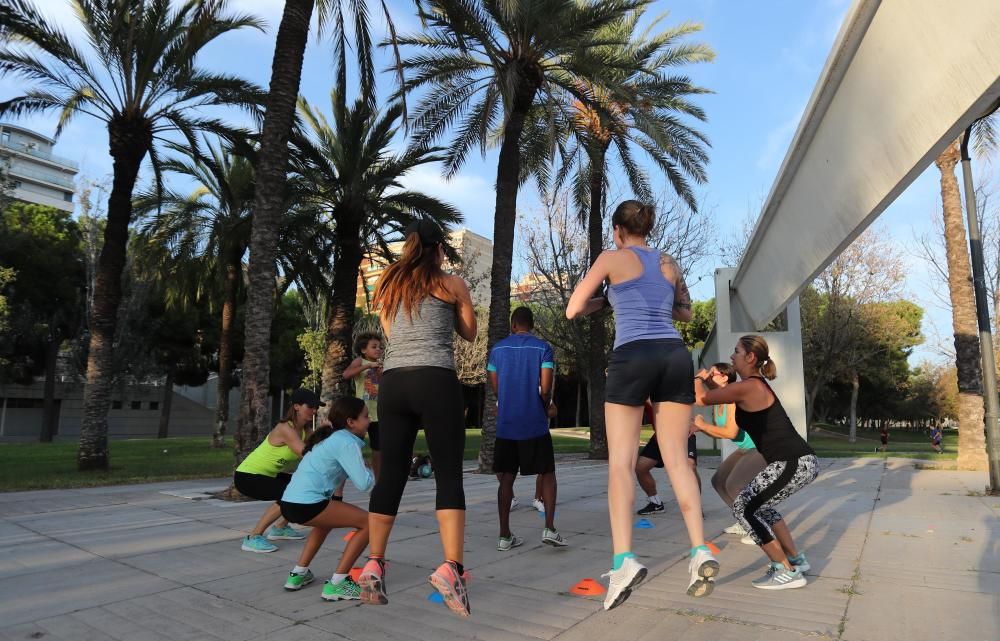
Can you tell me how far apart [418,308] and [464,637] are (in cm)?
158

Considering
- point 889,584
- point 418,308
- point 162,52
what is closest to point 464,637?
point 418,308

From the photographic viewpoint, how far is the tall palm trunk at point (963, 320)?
11.6 meters

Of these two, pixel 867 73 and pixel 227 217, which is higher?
pixel 227 217

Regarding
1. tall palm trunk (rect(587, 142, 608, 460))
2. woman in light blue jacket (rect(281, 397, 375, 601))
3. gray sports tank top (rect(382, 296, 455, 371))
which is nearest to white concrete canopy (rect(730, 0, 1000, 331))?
gray sports tank top (rect(382, 296, 455, 371))

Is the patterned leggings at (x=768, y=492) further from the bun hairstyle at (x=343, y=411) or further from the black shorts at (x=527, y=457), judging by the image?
the bun hairstyle at (x=343, y=411)

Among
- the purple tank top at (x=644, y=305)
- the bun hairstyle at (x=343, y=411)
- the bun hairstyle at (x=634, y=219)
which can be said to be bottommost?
the bun hairstyle at (x=343, y=411)

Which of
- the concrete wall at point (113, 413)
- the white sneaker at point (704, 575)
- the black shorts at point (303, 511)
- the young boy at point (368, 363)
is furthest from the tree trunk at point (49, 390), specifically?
the white sneaker at point (704, 575)

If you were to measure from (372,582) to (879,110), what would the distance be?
4478 millimetres

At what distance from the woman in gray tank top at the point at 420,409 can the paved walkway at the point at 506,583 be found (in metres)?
0.32

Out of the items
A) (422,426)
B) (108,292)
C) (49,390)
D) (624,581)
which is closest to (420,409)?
(422,426)

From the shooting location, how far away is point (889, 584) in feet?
11.9

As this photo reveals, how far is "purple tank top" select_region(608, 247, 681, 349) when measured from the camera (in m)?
3.08

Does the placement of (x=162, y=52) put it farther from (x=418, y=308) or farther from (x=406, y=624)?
(x=406, y=624)

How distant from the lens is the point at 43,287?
2675 centimetres
